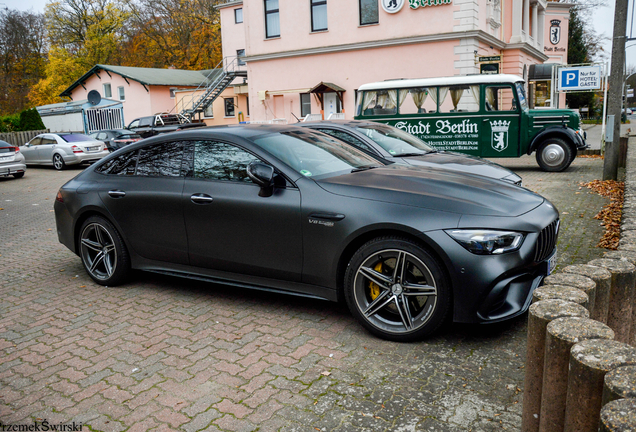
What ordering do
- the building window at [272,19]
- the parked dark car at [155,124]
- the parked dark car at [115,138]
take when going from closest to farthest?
the parked dark car at [115,138] → the parked dark car at [155,124] → the building window at [272,19]

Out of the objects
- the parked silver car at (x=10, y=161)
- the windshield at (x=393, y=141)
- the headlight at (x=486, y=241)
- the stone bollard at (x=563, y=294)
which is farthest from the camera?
the parked silver car at (x=10, y=161)

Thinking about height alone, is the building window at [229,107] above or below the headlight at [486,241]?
above

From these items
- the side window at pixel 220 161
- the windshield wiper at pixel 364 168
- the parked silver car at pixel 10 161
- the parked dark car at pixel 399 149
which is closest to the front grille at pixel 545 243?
the windshield wiper at pixel 364 168

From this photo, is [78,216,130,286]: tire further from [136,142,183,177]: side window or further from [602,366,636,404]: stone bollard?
[602,366,636,404]: stone bollard

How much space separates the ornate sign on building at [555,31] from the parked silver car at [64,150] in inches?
1438

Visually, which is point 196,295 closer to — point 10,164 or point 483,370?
point 483,370

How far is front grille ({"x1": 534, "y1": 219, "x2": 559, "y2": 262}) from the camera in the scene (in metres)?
3.82

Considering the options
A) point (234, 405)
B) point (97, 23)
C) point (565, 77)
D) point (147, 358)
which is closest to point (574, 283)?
point (234, 405)

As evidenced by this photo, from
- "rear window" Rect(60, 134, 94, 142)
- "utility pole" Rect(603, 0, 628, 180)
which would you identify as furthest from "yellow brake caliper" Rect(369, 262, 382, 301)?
"rear window" Rect(60, 134, 94, 142)

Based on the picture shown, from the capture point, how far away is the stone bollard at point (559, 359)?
7.39ft

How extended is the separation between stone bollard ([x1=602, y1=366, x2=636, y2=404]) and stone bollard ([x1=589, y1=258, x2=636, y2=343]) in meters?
1.29

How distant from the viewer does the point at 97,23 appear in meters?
56.0

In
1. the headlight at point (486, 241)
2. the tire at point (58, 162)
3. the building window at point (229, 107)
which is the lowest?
the tire at point (58, 162)

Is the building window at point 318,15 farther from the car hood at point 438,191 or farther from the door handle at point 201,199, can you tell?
the car hood at point 438,191
